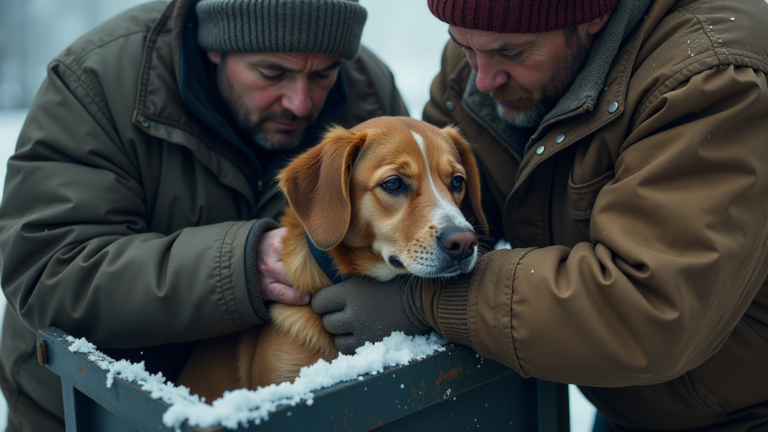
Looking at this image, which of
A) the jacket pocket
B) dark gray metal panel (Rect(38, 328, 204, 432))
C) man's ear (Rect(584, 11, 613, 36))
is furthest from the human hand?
man's ear (Rect(584, 11, 613, 36))

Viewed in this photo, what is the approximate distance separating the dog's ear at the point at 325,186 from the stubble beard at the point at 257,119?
0.57 m

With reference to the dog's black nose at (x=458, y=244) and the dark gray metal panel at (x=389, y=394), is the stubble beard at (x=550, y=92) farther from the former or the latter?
the dark gray metal panel at (x=389, y=394)

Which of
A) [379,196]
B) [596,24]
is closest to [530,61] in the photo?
[596,24]

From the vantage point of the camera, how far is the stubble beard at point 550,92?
2.13m

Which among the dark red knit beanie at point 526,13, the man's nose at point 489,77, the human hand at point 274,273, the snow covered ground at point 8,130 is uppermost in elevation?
the dark red knit beanie at point 526,13

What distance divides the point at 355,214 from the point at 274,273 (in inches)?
16.0

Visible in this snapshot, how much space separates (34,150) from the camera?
221cm

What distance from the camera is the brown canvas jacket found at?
1482 millimetres

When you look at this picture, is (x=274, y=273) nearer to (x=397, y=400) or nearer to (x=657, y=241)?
(x=397, y=400)

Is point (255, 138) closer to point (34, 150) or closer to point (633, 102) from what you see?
point (34, 150)

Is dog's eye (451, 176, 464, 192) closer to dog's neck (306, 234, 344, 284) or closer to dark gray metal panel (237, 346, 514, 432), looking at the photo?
dog's neck (306, 234, 344, 284)

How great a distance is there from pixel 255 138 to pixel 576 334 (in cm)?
183

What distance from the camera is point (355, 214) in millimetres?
2143

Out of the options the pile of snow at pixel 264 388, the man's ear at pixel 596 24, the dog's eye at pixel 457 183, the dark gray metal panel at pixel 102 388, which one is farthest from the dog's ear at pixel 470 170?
the dark gray metal panel at pixel 102 388
